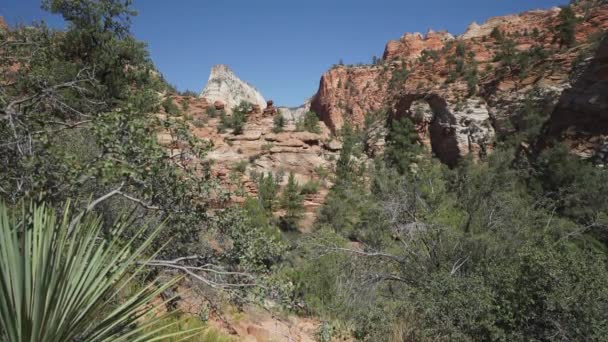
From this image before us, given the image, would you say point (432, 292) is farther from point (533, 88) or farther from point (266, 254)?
point (533, 88)

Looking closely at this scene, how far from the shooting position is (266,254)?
12.3ft

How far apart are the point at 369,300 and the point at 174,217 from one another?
549 centimetres

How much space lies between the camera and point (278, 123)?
36906mm

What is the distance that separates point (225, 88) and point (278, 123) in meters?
48.9

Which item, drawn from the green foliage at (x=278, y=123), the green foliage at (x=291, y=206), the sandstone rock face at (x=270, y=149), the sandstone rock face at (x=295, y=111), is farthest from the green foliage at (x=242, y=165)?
the sandstone rock face at (x=295, y=111)

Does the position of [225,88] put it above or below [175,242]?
above

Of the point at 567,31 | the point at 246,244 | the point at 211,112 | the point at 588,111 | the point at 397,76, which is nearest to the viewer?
the point at 246,244

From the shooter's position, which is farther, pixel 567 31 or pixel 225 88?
pixel 225 88

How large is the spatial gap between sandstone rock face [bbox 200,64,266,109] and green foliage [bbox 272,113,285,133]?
41.1 m

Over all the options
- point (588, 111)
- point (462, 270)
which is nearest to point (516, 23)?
point (588, 111)

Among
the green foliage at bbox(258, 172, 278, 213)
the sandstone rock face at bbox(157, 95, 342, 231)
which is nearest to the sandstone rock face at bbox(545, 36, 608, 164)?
the sandstone rock face at bbox(157, 95, 342, 231)

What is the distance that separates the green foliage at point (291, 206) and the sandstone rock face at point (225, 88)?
53303mm

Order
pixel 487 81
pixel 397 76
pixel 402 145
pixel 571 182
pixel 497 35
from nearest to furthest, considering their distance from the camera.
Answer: pixel 571 182 → pixel 487 81 → pixel 402 145 → pixel 497 35 → pixel 397 76

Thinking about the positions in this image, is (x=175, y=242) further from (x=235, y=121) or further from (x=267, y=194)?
(x=235, y=121)
